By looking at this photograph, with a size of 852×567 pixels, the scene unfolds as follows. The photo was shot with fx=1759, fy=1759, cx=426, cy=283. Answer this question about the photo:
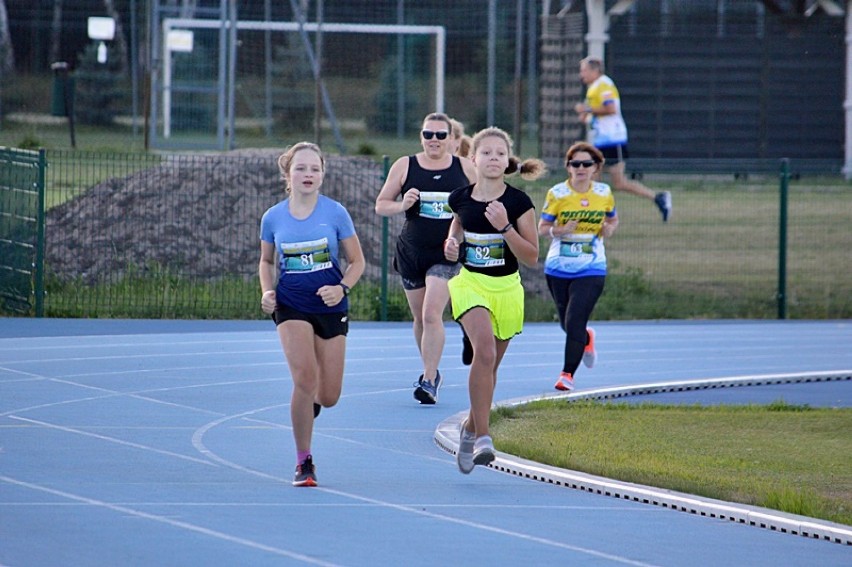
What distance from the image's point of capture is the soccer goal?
32.9 meters

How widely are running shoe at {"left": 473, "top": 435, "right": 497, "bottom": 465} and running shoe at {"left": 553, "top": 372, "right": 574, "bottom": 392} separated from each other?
4161 mm

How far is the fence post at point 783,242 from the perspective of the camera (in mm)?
20992

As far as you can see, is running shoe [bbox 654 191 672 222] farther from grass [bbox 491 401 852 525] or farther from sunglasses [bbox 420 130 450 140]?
sunglasses [bbox 420 130 450 140]

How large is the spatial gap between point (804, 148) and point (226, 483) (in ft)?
86.7

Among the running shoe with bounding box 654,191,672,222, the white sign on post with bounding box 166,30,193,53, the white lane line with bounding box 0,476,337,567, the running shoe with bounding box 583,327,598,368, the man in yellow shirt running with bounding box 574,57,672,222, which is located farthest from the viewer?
the white sign on post with bounding box 166,30,193,53

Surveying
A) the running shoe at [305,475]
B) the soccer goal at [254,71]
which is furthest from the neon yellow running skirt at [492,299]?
the soccer goal at [254,71]

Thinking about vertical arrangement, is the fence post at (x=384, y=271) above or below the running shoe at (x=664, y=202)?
below

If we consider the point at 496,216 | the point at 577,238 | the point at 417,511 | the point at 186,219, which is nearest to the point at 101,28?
the point at 186,219

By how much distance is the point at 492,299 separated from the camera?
1012cm

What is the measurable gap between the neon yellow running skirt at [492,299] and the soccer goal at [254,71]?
70.4 ft

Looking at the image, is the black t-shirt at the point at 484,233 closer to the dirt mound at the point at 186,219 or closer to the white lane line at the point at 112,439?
the white lane line at the point at 112,439

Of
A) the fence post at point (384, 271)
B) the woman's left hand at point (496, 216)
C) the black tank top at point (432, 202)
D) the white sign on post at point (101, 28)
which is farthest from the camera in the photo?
the white sign on post at point (101, 28)

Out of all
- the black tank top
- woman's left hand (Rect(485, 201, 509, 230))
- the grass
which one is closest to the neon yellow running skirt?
woman's left hand (Rect(485, 201, 509, 230))

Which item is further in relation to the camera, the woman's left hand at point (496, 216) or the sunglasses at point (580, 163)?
the sunglasses at point (580, 163)
